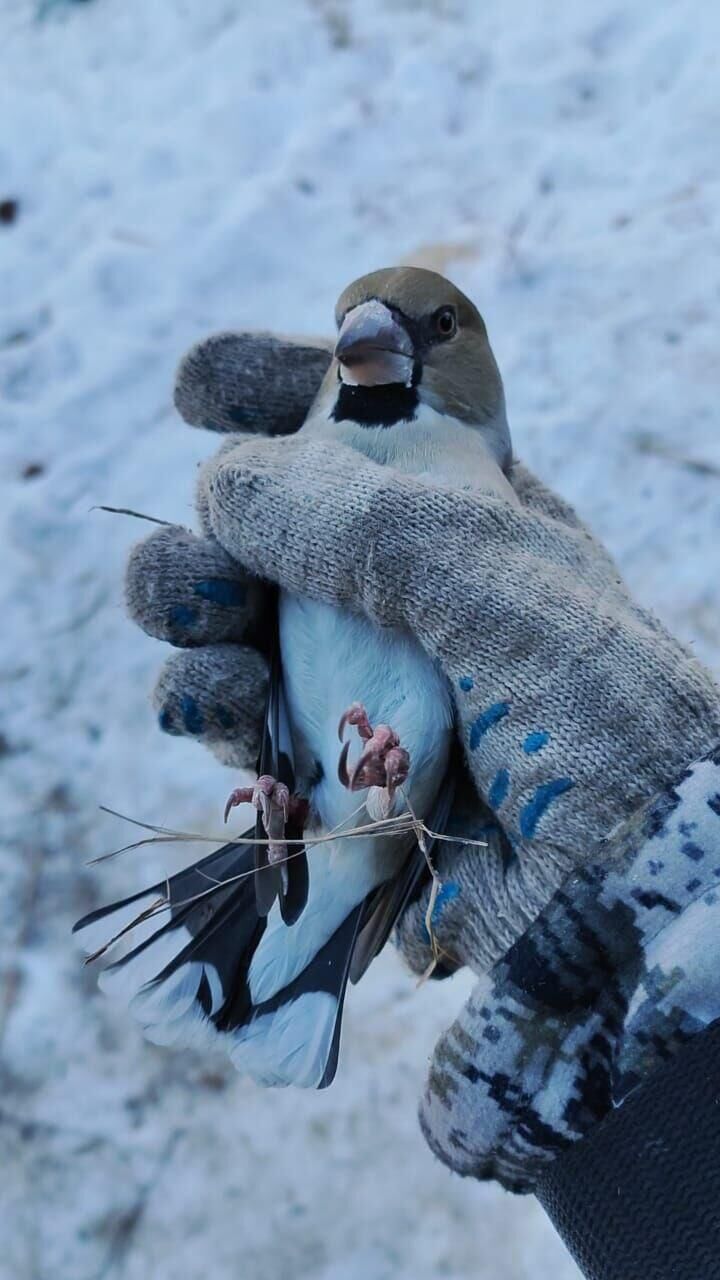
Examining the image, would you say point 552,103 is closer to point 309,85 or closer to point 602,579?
point 309,85

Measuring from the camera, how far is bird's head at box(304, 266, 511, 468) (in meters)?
2.06

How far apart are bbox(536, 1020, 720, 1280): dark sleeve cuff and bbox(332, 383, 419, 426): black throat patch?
3.81ft

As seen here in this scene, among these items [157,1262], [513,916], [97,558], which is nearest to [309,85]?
[97,558]

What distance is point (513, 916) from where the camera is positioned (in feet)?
6.03

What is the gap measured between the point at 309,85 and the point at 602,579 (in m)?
2.72

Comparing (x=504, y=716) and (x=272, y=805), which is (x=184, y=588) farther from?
(x=504, y=716)

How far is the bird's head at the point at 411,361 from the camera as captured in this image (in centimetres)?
206

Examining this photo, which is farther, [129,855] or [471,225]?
[471,225]

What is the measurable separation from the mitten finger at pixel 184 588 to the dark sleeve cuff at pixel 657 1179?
1032 millimetres

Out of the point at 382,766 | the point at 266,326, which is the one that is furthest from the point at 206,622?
the point at 266,326

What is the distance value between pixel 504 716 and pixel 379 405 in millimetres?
666

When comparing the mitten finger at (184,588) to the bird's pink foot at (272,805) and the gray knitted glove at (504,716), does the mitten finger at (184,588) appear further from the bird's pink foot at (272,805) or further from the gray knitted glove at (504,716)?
the bird's pink foot at (272,805)

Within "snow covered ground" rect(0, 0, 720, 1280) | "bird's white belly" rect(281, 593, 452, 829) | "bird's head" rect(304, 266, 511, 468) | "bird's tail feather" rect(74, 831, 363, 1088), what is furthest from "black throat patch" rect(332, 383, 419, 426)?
"snow covered ground" rect(0, 0, 720, 1280)

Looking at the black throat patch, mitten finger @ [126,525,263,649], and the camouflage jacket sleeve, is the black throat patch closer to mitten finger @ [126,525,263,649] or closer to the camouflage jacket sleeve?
mitten finger @ [126,525,263,649]
